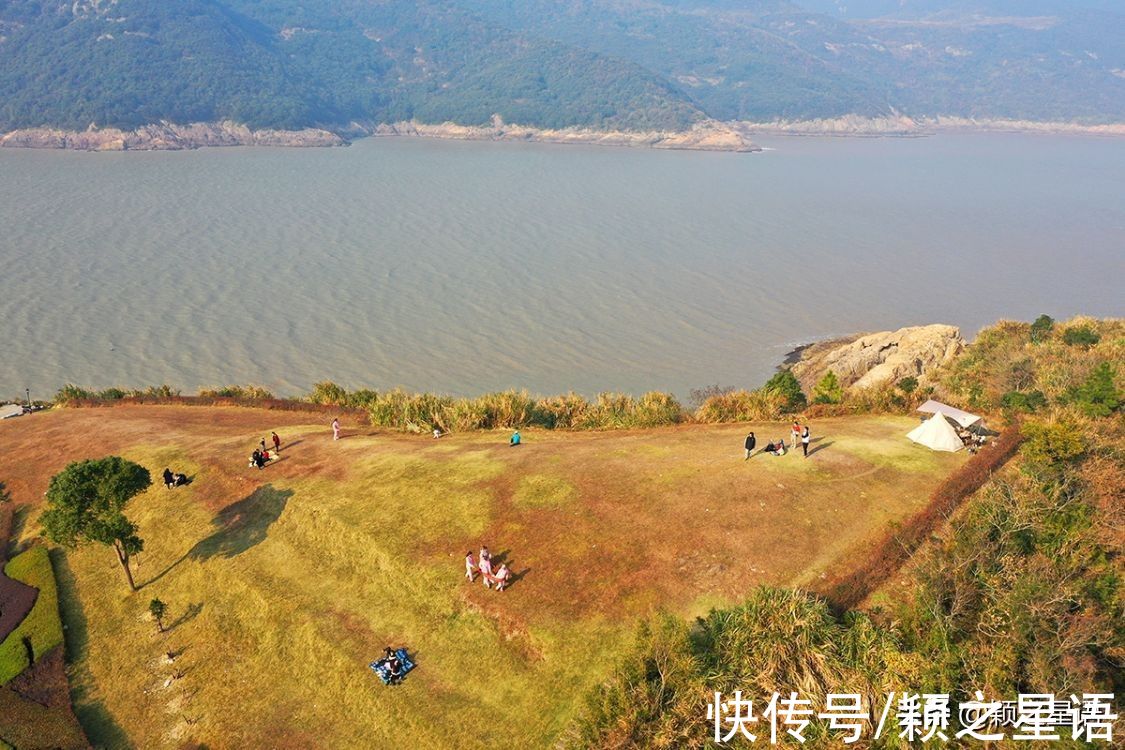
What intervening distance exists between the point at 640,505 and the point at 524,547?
4711mm

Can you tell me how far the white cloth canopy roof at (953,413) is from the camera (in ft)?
97.1

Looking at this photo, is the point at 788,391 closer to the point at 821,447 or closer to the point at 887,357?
the point at 821,447

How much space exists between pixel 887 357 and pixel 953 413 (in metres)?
23.8

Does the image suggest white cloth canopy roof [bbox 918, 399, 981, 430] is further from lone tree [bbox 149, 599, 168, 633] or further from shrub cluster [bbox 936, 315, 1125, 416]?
lone tree [bbox 149, 599, 168, 633]

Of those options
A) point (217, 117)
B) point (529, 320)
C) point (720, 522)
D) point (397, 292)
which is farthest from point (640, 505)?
point (217, 117)

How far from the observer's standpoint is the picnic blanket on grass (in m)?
19.7

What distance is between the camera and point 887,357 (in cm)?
5275

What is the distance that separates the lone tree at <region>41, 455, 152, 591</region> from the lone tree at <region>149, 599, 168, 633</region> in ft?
8.61

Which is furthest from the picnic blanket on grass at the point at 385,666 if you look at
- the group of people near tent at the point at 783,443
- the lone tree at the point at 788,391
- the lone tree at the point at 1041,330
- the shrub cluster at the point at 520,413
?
the lone tree at the point at 1041,330

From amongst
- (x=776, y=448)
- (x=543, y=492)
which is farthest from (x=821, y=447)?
(x=543, y=492)

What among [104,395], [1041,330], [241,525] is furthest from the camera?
[1041,330]

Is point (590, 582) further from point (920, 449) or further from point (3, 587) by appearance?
point (3, 587)

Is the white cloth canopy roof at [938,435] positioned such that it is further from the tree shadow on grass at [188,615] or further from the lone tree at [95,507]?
the lone tree at [95,507]

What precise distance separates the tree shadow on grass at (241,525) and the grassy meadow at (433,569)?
0.10m
